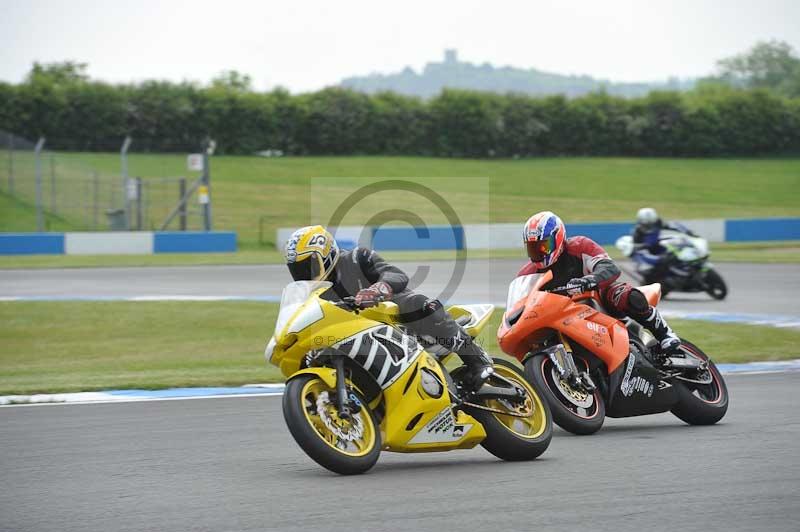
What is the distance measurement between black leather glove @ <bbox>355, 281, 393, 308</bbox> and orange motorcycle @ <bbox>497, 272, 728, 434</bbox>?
1451 mm

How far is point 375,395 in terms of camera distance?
6766mm

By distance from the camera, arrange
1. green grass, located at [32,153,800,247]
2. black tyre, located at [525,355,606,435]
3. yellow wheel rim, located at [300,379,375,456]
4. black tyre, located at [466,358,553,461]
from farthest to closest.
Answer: green grass, located at [32,153,800,247] → black tyre, located at [525,355,606,435] → black tyre, located at [466,358,553,461] → yellow wheel rim, located at [300,379,375,456]

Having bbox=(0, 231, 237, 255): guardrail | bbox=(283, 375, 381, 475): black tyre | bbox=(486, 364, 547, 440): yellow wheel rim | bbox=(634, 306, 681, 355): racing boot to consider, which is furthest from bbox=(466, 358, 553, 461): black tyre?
bbox=(0, 231, 237, 255): guardrail

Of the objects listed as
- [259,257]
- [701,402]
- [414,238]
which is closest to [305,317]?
[701,402]

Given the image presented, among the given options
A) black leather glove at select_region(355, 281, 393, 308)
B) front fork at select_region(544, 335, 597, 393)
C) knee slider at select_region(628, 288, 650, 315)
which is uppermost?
black leather glove at select_region(355, 281, 393, 308)

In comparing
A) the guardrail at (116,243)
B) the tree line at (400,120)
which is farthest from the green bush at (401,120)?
the guardrail at (116,243)

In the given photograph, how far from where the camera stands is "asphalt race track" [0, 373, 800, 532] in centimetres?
533

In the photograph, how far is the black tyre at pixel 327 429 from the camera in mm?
6152

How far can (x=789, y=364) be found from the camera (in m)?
12.2

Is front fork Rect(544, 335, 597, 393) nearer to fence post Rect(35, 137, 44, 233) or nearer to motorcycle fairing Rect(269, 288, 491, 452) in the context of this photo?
motorcycle fairing Rect(269, 288, 491, 452)

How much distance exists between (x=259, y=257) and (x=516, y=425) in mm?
24344

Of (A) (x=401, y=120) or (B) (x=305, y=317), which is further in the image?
(A) (x=401, y=120)

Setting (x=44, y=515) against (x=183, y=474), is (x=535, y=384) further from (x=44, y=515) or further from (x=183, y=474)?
(x=44, y=515)

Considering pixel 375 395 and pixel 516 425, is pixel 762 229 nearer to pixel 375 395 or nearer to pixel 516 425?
pixel 516 425
